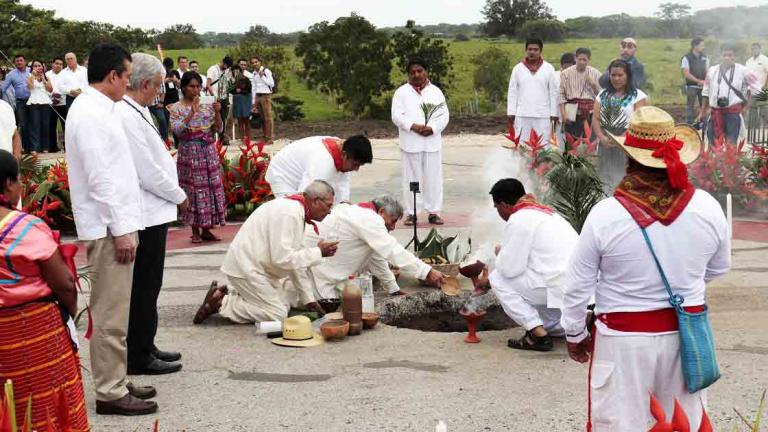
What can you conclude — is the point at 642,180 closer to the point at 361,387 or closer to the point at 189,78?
the point at 361,387

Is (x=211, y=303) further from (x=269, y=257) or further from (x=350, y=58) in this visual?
(x=350, y=58)

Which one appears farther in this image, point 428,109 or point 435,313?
point 428,109

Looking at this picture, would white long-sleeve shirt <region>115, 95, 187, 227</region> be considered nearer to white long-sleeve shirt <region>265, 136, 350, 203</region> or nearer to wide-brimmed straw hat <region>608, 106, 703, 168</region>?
white long-sleeve shirt <region>265, 136, 350, 203</region>

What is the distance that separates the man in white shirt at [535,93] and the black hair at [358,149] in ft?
14.8

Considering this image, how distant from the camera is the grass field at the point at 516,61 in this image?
28.5 meters

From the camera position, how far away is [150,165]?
570 centimetres

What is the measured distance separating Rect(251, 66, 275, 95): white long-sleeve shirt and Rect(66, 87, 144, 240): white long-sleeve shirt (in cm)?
1543

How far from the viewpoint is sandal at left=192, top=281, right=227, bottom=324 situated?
716cm

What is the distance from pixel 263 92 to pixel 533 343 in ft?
49.3

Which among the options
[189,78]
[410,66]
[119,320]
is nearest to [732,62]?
[410,66]

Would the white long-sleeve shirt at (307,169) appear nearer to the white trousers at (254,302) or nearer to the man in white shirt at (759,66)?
the white trousers at (254,302)

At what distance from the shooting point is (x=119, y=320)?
528 centimetres

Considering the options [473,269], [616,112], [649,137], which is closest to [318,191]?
[473,269]

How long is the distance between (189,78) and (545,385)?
5.42m
